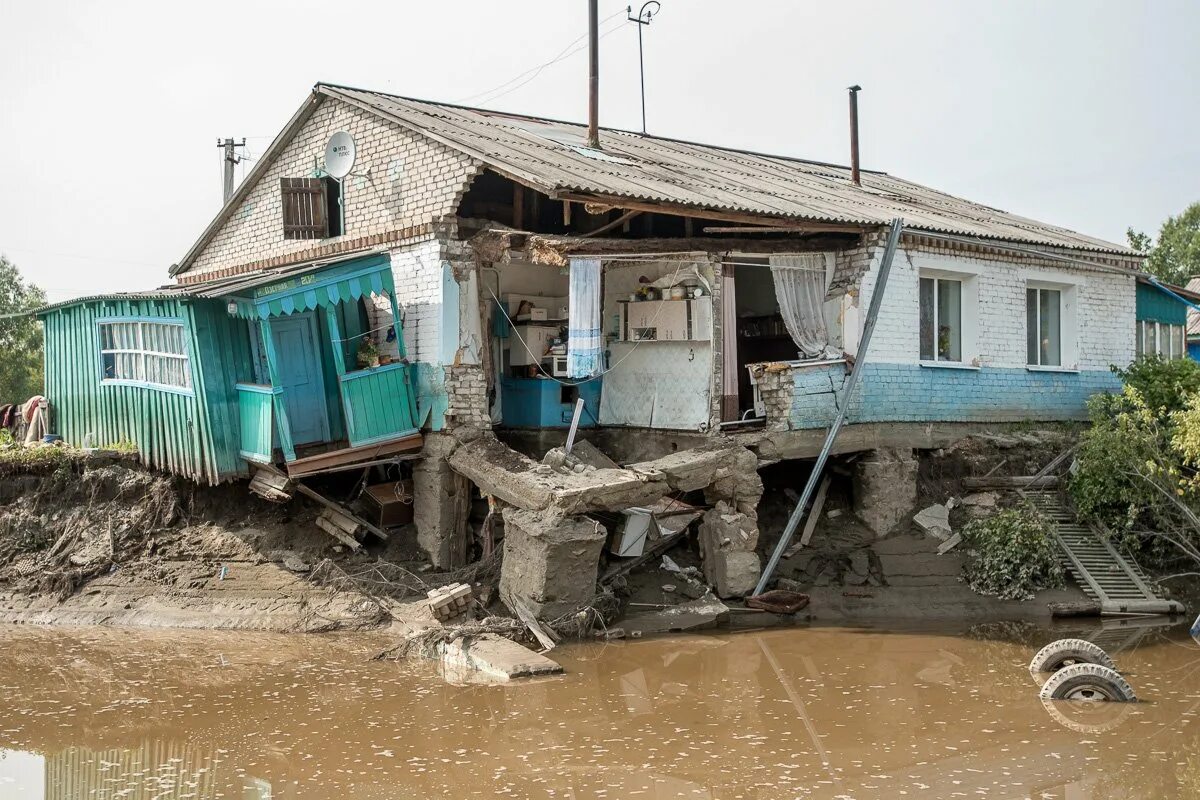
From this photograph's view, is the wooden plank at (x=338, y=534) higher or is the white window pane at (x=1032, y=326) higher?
the white window pane at (x=1032, y=326)

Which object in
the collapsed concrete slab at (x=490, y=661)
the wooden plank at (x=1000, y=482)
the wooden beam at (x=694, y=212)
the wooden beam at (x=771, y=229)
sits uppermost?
the wooden beam at (x=694, y=212)

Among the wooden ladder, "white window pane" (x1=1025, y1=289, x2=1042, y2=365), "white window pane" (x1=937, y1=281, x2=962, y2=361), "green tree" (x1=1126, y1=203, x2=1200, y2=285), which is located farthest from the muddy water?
"green tree" (x1=1126, y1=203, x2=1200, y2=285)

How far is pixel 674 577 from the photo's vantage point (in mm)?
13297

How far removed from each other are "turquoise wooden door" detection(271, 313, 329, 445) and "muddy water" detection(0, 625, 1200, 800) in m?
2.51

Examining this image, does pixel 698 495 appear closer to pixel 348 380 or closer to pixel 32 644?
pixel 348 380

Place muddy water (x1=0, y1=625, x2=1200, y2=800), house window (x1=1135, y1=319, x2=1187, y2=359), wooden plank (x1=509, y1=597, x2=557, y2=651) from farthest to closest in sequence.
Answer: house window (x1=1135, y1=319, x2=1187, y2=359)
wooden plank (x1=509, y1=597, x2=557, y2=651)
muddy water (x1=0, y1=625, x2=1200, y2=800)

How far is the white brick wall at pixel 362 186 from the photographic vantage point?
13695 millimetres

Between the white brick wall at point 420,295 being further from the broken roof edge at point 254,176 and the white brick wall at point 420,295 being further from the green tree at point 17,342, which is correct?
the green tree at point 17,342

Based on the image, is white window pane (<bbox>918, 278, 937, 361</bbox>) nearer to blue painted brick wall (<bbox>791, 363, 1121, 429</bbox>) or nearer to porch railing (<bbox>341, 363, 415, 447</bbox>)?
blue painted brick wall (<bbox>791, 363, 1121, 429</bbox>)

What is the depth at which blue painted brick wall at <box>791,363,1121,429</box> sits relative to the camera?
47.7 ft

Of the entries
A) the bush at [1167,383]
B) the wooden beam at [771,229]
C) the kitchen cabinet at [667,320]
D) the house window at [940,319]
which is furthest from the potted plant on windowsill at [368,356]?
the bush at [1167,383]

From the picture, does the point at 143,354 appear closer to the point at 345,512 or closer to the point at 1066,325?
the point at 345,512

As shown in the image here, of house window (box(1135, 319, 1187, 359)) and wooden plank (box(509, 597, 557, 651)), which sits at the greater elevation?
house window (box(1135, 319, 1187, 359))

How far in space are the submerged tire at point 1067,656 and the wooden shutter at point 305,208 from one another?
10.5 metres
